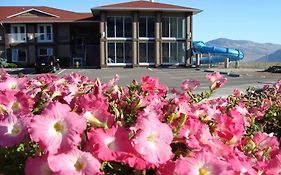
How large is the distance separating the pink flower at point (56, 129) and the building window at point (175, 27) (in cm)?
4178

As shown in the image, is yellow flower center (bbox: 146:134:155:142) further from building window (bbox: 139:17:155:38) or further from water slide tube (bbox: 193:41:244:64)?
water slide tube (bbox: 193:41:244:64)

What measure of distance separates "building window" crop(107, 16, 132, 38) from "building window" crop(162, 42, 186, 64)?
3875mm

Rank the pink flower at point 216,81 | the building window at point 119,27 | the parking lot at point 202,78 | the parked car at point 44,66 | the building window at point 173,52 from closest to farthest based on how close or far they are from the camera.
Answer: the pink flower at point 216,81 < the parking lot at point 202,78 < the parked car at point 44,66 < the building window at point 119,27 < the building window at point 173,52

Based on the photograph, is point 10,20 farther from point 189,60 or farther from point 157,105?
point 157,105

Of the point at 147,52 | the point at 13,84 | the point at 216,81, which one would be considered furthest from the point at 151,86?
the point at 147,52

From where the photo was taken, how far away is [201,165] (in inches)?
56.6

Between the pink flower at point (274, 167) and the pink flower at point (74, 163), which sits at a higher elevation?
the pink flower at point (74, 163)

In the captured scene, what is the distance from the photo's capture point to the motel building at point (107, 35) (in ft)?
137

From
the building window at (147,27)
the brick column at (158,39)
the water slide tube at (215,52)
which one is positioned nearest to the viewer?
the brick column at (158,39)

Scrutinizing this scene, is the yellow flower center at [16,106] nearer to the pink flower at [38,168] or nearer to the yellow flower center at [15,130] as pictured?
the yellow flower center at [15,130]

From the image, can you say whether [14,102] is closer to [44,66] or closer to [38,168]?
[38,168]

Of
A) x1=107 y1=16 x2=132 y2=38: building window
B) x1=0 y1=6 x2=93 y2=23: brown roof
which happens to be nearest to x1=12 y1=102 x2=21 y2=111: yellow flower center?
x1=107 y1=16 x2=132 y2=38: building window

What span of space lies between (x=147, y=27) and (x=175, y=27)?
9.80ft

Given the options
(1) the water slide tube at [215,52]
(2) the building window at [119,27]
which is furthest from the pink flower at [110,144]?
(1) the water slide tube at [215,52]
